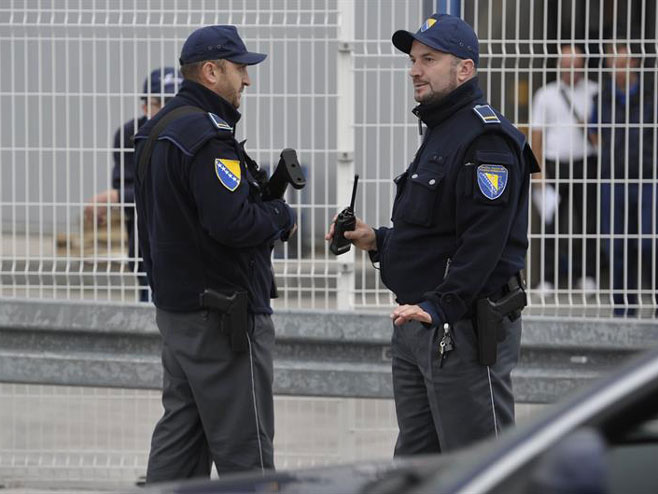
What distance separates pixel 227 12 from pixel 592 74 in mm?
1748

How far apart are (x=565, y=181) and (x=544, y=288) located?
1.70 ft

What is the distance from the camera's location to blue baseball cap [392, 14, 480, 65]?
206 inches

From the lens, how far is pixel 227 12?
7.50 m

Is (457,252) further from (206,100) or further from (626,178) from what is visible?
(626,178)

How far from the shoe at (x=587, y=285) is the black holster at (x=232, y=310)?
2.53 meters

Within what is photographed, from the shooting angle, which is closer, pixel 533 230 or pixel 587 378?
pixel 587 378

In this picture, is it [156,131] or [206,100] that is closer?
[156,131]

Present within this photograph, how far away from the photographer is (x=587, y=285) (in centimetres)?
748

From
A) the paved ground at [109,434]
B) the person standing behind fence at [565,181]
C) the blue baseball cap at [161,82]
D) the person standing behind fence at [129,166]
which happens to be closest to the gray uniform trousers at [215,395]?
the paved ground at [109,434]

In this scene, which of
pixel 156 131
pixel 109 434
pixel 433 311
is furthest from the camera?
pixel 109 434

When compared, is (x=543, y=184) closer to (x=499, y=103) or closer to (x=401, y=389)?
(x=499, y=103)

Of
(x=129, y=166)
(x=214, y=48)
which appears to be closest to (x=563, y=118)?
(x=129, y=166)

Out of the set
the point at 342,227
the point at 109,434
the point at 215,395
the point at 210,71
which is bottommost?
the point at 109,434

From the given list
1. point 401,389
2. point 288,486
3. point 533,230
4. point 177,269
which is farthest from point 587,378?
point 288,486
